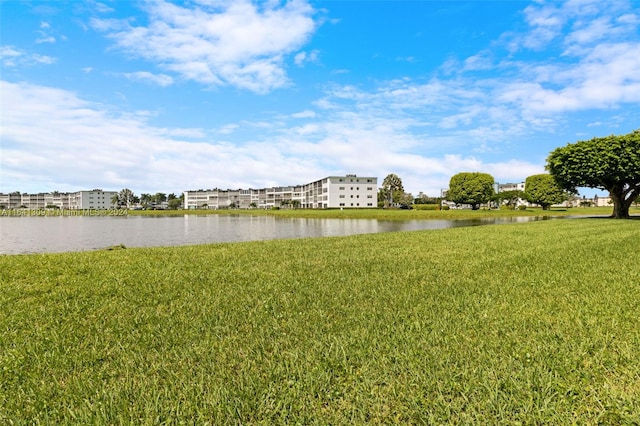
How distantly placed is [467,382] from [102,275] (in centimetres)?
782

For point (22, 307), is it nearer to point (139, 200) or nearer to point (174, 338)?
point (174, 338)

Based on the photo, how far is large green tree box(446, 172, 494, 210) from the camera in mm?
89250

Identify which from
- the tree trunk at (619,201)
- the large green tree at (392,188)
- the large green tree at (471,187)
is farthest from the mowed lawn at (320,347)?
the large green tree at (392,188)

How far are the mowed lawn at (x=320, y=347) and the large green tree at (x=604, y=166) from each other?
1227 inches

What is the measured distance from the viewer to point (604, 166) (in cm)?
3219

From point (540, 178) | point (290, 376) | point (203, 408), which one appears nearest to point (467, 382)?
point (290, 376)

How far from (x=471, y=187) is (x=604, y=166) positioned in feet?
195

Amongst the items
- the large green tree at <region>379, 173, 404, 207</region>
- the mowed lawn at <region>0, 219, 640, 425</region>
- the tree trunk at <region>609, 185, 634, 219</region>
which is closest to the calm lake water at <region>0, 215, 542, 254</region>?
the tree trunk at <region>609, 185, 634, 219</region>

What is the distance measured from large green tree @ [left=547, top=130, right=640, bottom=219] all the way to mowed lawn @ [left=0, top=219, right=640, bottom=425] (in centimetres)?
3116

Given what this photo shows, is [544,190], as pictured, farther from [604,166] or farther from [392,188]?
[604,166]

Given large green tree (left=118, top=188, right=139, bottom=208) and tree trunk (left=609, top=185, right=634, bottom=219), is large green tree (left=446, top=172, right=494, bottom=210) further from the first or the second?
large green tree (left=118, top=188, right=139, bottom=208)

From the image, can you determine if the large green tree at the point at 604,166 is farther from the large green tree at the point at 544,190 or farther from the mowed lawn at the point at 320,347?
the large green tree at the point at 544,190

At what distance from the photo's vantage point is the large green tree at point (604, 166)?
31.5m

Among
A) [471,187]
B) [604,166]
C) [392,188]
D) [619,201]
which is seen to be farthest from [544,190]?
[604,166]
